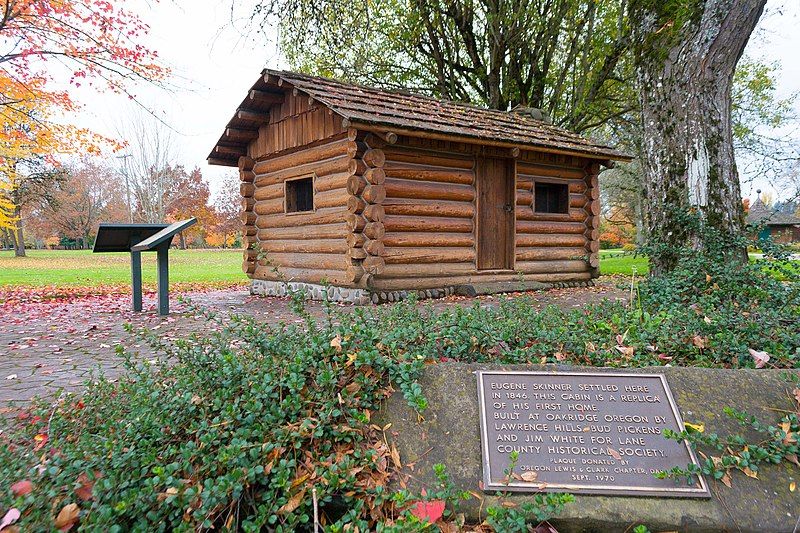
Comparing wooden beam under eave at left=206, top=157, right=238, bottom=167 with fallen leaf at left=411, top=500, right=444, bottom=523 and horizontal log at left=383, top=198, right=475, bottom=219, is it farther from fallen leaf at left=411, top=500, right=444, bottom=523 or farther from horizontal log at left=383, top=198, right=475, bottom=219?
fallen leaf at left=411, top=500, right=444, bottom=523

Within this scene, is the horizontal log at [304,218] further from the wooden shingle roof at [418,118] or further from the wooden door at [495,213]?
the wooden door at [495,213]

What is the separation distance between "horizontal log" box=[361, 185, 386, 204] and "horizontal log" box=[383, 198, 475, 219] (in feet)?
0.99

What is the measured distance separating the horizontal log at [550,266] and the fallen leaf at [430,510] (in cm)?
900

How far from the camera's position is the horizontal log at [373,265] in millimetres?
8617

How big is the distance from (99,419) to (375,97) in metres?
8.39

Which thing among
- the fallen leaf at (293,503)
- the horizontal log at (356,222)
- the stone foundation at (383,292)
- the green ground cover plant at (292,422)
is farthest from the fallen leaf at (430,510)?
the horizontal log at (356,222)

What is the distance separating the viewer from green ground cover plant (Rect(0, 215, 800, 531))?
201cm

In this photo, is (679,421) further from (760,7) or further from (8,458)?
(760,7)

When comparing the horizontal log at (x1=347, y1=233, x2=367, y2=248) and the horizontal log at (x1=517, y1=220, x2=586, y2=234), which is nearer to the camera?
the horizontal log at (x1=347, y1=233, x2=367, y2=248)

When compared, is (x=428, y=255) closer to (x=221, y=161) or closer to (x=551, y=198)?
(x=551, y=198)

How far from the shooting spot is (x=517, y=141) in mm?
9742

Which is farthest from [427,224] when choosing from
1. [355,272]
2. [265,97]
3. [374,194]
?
[265,97]

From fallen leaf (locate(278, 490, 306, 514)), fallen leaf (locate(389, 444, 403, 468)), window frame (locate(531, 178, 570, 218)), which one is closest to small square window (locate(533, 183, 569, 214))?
window frame (locate(531, 178, 570, 218))

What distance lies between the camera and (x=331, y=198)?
9.28 metres
